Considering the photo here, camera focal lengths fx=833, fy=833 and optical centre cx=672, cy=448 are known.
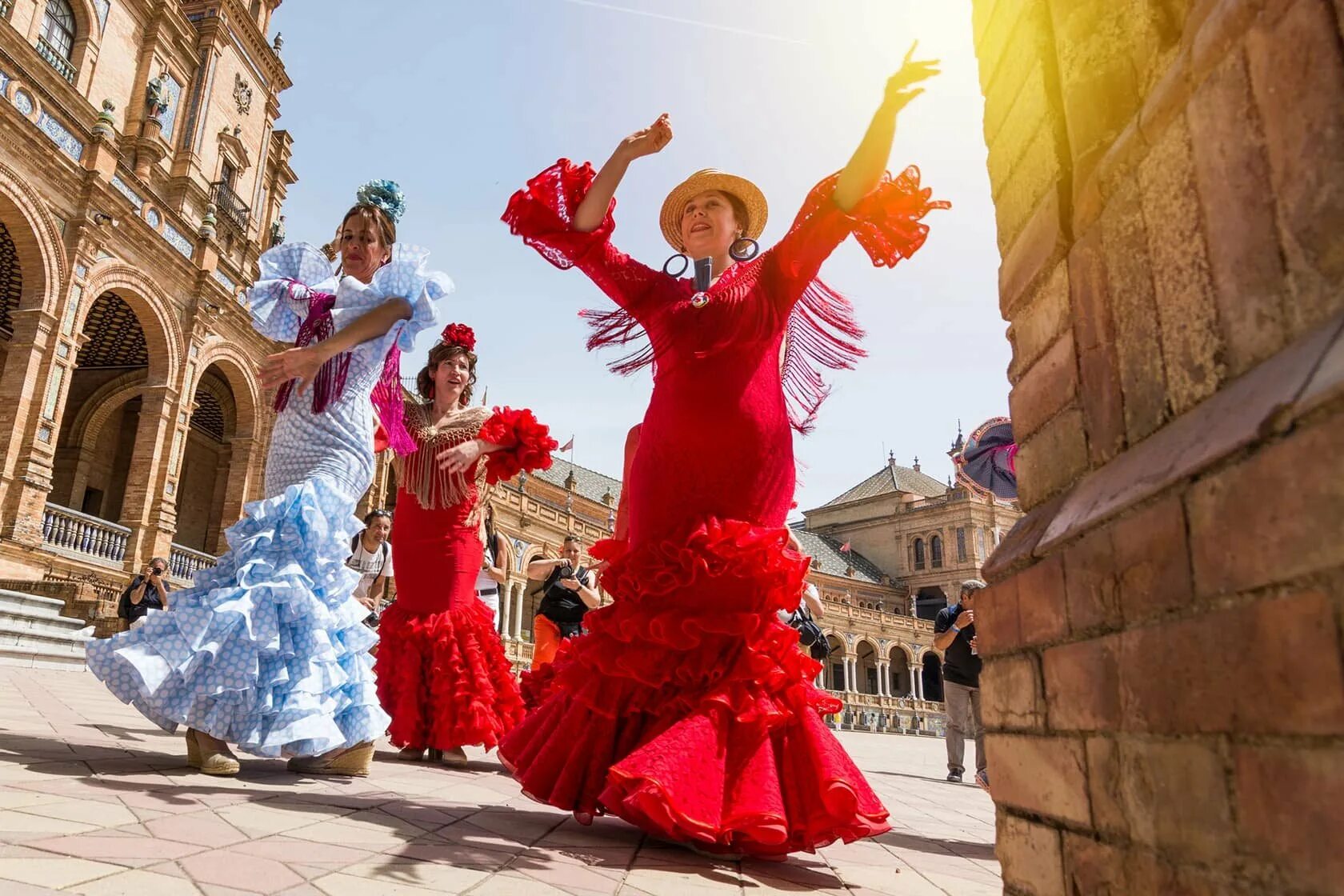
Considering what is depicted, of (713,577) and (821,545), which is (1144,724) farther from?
(821,545)

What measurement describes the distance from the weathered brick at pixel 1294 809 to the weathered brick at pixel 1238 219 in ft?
1.38

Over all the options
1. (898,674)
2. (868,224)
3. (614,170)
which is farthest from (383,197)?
(898,674)

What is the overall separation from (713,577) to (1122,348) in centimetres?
132

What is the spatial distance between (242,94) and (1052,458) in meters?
27.4

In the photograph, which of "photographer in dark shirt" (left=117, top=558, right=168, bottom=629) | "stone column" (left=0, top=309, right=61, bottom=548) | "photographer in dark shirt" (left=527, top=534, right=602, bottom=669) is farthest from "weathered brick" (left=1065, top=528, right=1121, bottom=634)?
"stone column" (left=0, top=309, right=61, bottom=548)

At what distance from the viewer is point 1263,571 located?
2.67 feet

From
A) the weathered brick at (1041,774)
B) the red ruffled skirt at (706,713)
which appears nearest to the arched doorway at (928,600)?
the red ruffled skirt at (706,713)

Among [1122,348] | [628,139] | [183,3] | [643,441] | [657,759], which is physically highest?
[183,3]

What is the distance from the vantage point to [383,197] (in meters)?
3.41

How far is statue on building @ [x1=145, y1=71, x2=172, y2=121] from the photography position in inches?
769

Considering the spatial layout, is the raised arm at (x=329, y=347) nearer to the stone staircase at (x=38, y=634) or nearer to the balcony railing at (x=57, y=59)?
the stone staircase at (x=38, y=634)

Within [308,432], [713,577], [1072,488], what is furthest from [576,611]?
[1072,488]

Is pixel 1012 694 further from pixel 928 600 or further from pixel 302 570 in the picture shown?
pixel 928 600

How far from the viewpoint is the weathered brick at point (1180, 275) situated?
1.03m
